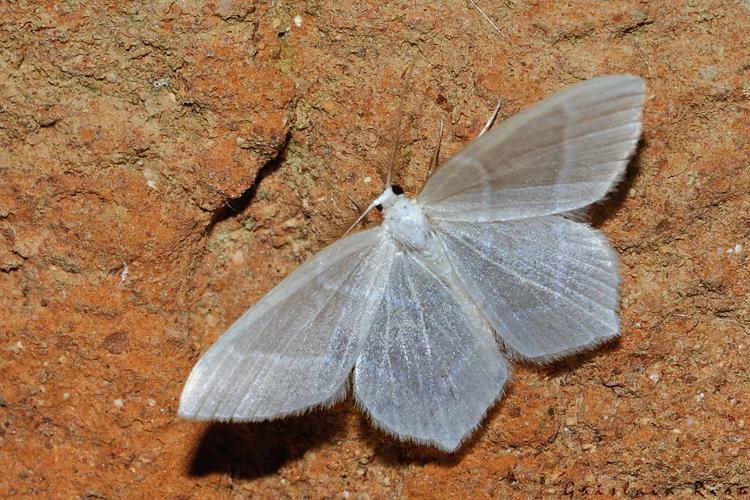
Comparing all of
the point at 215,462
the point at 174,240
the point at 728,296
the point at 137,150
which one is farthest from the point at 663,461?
the point at 137,150

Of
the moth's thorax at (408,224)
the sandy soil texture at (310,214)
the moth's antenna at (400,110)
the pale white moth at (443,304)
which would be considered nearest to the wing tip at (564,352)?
the pale white moth at (443,304)

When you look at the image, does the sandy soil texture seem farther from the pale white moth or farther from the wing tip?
the pale white moth

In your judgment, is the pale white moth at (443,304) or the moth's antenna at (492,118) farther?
the moth's antenna at (492,118)

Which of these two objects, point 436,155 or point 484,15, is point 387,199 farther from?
point 484,15

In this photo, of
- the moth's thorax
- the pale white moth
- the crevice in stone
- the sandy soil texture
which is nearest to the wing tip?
the pale white moth

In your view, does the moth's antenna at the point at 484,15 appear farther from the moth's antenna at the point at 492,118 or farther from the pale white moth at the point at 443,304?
the pale white moth at the point at 443,304
